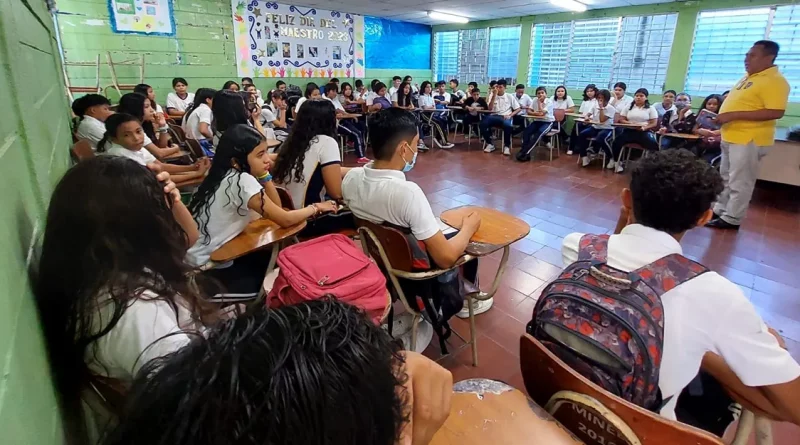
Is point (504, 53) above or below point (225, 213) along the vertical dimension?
above

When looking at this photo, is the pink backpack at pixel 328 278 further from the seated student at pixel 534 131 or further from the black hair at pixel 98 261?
the seated student at pixel 534 131

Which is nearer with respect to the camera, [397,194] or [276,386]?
[276,386]

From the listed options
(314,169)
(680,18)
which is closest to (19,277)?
(314,169)

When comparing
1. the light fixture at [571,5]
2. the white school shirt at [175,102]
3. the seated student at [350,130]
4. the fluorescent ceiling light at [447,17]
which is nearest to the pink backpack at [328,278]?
the seated student at [350,130]

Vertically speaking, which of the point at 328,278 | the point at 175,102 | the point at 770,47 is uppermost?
the point at 770,47

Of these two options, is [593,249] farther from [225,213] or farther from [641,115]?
[641,115]

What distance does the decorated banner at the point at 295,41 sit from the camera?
7531 millimetres

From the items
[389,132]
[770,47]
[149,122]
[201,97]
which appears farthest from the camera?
[201,97]

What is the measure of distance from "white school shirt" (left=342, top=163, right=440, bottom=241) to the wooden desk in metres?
0.74

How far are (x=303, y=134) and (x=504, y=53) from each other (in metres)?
8.11

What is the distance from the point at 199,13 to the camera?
6.90 meters

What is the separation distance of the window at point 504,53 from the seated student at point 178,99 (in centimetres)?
648

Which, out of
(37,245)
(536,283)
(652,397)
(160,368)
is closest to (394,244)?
(652,397)

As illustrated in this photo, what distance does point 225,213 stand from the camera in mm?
1788
